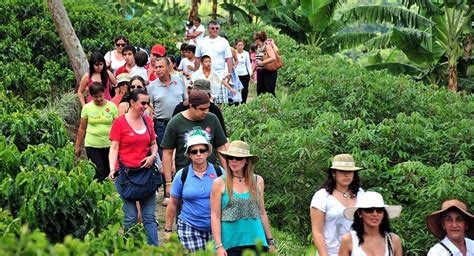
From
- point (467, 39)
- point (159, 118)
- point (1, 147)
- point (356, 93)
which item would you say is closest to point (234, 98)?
point (356, 93)

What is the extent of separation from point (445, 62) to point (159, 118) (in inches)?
557

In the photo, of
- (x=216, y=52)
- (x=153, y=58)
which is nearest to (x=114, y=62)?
(x=153, y=58)

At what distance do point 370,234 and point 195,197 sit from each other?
162cm

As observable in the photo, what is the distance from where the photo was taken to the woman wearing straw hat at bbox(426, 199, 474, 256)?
726 cm

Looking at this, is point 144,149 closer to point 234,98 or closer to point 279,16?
point 234,98

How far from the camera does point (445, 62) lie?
2475 cm

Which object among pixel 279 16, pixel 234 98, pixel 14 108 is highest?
pixel 14 108

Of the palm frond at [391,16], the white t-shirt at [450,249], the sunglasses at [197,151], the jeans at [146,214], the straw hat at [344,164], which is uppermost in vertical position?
the straw hat at [344,164]

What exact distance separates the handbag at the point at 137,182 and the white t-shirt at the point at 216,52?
6328 mm

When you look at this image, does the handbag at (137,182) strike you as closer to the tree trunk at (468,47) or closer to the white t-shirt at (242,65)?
the white t-shirt at (242,65)

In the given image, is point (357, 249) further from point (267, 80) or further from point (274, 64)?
point (267, 80)

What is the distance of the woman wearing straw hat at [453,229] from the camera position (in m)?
7.26

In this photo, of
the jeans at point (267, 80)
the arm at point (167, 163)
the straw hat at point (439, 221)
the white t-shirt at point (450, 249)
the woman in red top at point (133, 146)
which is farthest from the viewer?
the jeans at point (267, 80)

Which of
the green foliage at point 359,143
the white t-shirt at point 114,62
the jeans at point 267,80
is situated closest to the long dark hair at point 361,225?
the green foliage at point 359,143
